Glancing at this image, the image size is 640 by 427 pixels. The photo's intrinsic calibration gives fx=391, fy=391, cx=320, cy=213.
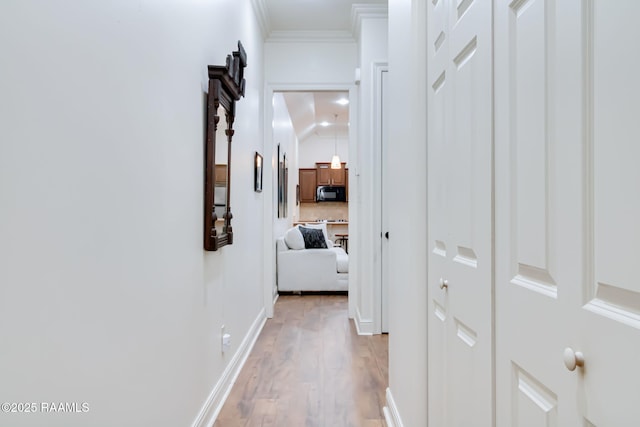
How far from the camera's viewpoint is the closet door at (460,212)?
3.36 ft

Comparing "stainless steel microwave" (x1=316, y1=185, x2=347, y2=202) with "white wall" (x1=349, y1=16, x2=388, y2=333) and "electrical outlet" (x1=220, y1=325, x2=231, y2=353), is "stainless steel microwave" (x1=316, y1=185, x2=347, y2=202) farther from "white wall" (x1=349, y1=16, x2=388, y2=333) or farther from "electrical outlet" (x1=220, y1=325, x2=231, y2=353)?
"electrical outlet" (x1=220, y1=325, x2=231, y2=353)

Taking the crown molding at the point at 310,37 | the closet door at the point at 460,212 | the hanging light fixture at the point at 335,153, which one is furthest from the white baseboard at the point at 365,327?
Result: the hanging light fixture at the point at 335,153

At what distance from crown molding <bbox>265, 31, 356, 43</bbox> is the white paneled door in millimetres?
3495

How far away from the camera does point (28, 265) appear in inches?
31.2

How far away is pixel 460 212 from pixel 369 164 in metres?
2.55

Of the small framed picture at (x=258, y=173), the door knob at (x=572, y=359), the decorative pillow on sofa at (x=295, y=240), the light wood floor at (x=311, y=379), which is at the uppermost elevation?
the small framed picture at (x=258, y=173)

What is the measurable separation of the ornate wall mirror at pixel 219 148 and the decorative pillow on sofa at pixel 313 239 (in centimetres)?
311

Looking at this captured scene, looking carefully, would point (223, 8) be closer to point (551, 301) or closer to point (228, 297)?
point (228, 297)

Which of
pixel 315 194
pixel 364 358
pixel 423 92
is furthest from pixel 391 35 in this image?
pixel 315 194

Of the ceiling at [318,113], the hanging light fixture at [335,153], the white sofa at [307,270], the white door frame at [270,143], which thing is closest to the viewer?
the white door frame at [270,143]

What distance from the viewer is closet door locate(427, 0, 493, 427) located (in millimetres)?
1024

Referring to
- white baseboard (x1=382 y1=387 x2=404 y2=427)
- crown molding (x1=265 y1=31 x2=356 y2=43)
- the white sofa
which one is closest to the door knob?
white baseboard (x1=382 y1=387 x2=404 y2=427)

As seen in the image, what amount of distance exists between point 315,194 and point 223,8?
25.3 feet

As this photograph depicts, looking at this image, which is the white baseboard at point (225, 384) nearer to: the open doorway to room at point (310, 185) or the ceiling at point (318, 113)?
the open doorway to room at point (310, 185)
